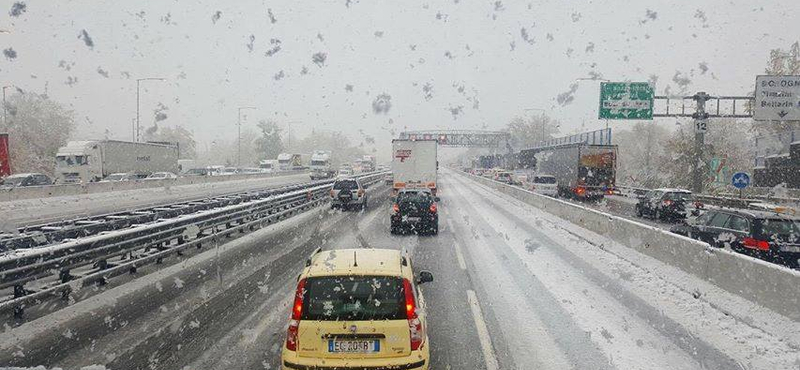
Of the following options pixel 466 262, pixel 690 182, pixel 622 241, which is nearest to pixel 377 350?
pixel 466 262

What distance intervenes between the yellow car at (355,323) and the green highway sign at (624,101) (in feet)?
96.7

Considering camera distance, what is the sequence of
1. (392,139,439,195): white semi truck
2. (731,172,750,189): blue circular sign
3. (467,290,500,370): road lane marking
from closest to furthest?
(467,290,500,370): road lane marking < (731,172,750,189): blue circular sign < (392,139,439,195): white semi truck

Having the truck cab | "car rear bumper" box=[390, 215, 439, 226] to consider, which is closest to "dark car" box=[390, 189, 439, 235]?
"car rear bumper" box=[390, 215, 439, 226]

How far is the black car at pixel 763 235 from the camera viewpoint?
10805 mm

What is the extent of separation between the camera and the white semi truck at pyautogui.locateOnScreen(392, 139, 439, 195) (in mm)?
30188

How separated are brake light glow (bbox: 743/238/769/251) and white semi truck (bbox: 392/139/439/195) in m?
19.9

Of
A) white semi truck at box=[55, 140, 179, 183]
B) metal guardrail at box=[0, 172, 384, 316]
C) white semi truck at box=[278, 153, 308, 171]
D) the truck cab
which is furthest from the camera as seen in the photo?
white semi truck at box=[278, 153, 308, 171]

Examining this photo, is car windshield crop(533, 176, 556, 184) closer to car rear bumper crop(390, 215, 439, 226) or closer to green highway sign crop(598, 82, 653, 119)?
green highway sign crop(598, 82, 653, 119)

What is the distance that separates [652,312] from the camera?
8.52m

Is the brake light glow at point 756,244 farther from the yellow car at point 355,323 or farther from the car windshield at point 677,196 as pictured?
the car windshield at point 677,196

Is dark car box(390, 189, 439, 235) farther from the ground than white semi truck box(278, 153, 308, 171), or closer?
closer

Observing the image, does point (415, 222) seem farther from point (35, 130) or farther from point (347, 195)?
point (35, 130)

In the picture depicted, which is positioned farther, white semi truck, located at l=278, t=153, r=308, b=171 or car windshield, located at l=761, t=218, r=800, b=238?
white semi truck, located at l=278, t=153, r=308, b=171

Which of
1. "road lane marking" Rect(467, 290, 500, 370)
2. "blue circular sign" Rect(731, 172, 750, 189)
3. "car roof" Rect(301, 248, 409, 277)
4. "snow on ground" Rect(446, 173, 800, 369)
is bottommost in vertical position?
"snow on ground" Rect(446, 173, 800, 369)
